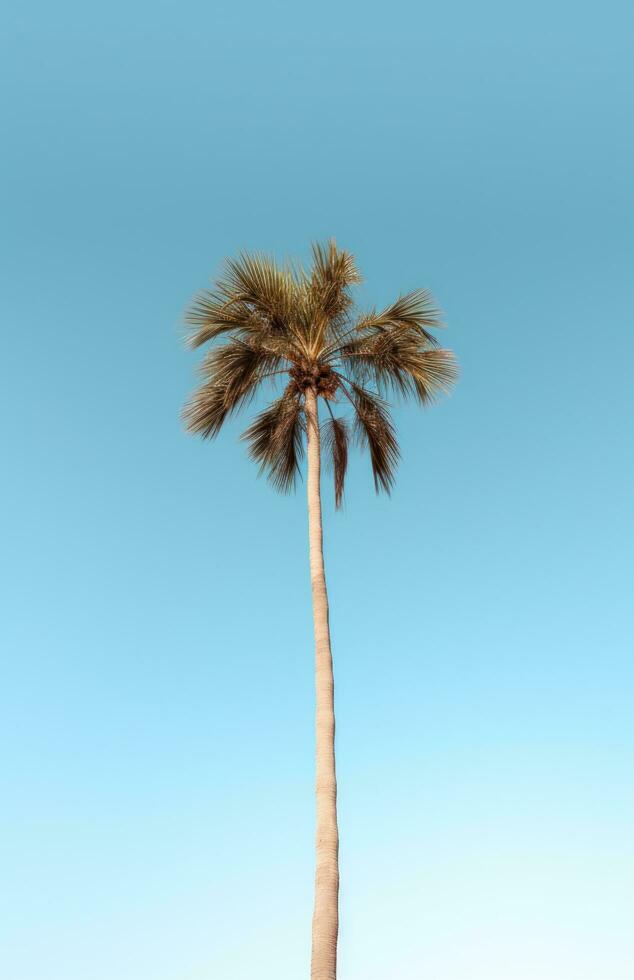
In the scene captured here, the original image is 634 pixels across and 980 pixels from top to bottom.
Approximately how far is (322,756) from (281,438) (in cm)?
699

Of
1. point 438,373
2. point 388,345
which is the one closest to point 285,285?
point 388,345

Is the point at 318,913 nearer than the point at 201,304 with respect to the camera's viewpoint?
Yes

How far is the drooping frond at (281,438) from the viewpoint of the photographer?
1692cm

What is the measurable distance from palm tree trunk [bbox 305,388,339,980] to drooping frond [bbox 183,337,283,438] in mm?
1188

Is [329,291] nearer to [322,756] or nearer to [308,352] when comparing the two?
[308,352]

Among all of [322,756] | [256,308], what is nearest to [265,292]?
[256,308]

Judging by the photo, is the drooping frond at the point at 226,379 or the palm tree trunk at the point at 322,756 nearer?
the palm tree trunk at the point at 322,756

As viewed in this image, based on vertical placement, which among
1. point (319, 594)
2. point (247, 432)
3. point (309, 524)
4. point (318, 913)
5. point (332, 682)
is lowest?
point (318, 913)

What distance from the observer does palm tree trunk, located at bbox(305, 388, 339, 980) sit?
10.9 metres

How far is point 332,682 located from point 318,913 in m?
3.44

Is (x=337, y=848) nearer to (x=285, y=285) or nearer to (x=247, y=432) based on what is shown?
(x=247, y=432)

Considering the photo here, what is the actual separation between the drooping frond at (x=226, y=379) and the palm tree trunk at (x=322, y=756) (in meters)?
1.19

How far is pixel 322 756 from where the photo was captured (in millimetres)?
12523

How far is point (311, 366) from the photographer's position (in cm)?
1641
